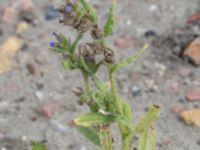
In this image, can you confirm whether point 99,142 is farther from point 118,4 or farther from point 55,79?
point 118,4

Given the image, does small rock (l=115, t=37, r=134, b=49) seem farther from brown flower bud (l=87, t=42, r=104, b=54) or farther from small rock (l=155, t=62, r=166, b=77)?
brown flower bud (l=87, t=42, r=104, b=54)

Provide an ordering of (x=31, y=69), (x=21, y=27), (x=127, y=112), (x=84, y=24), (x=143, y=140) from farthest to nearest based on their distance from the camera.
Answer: (x=21, y=27) → (x=31, y=69) → (x=143, y=140) → (x=127, y=112) → (x=84, y=24)

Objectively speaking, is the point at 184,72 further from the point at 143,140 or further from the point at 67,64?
the point at 67,64

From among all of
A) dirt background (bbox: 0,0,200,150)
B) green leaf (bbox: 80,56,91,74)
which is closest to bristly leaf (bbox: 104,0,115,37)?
green leaf (bbox: 80,56,91,74)

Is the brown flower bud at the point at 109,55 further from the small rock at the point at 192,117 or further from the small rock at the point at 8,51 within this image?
the small rock at the point at 8,51

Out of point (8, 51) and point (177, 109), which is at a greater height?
point (8, 51)

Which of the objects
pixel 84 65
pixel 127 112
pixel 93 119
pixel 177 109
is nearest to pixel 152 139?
pixel 127 112

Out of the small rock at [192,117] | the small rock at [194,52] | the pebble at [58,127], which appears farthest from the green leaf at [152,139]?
the small rock at [194,52]
